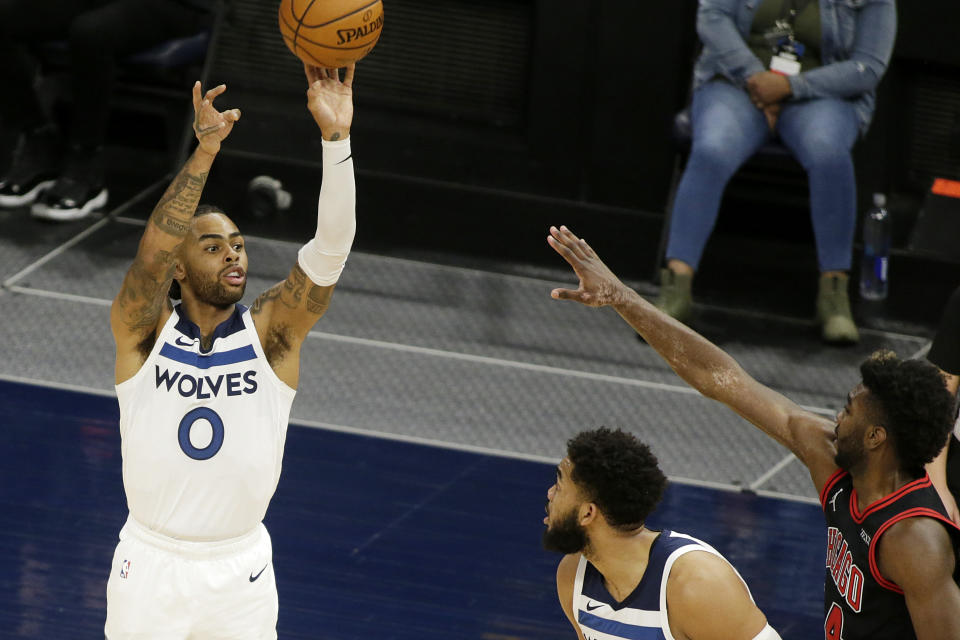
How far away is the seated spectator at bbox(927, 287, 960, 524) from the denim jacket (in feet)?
8.64

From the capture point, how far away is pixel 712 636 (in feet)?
9.45

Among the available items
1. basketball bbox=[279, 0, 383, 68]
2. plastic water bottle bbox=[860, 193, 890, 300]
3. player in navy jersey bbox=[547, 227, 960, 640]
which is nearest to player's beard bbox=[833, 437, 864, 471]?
player in navy jersey bbox=[547, 227, 960, 640]

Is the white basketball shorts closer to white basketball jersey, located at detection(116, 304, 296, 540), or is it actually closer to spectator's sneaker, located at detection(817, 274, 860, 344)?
white basketball jersey, located at detection(116, 304, 296, 540)

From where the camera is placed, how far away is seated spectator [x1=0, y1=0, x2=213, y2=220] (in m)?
6.82

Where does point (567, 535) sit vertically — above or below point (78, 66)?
above

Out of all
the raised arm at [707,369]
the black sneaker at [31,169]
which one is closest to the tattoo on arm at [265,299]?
the raised arm at [707,369]

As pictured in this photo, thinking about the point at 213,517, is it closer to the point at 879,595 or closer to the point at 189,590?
the point at 189,590

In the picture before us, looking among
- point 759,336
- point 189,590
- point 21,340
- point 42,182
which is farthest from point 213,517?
point 42,182

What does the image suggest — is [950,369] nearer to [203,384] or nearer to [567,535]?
[567,535]

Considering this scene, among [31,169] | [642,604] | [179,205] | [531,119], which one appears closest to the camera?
[642,604]

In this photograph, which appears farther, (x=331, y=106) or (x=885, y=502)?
(x=331, y=106)

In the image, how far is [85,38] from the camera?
6.78 metres

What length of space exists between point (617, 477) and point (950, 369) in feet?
4.30

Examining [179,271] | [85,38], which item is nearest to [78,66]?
[85,38]
